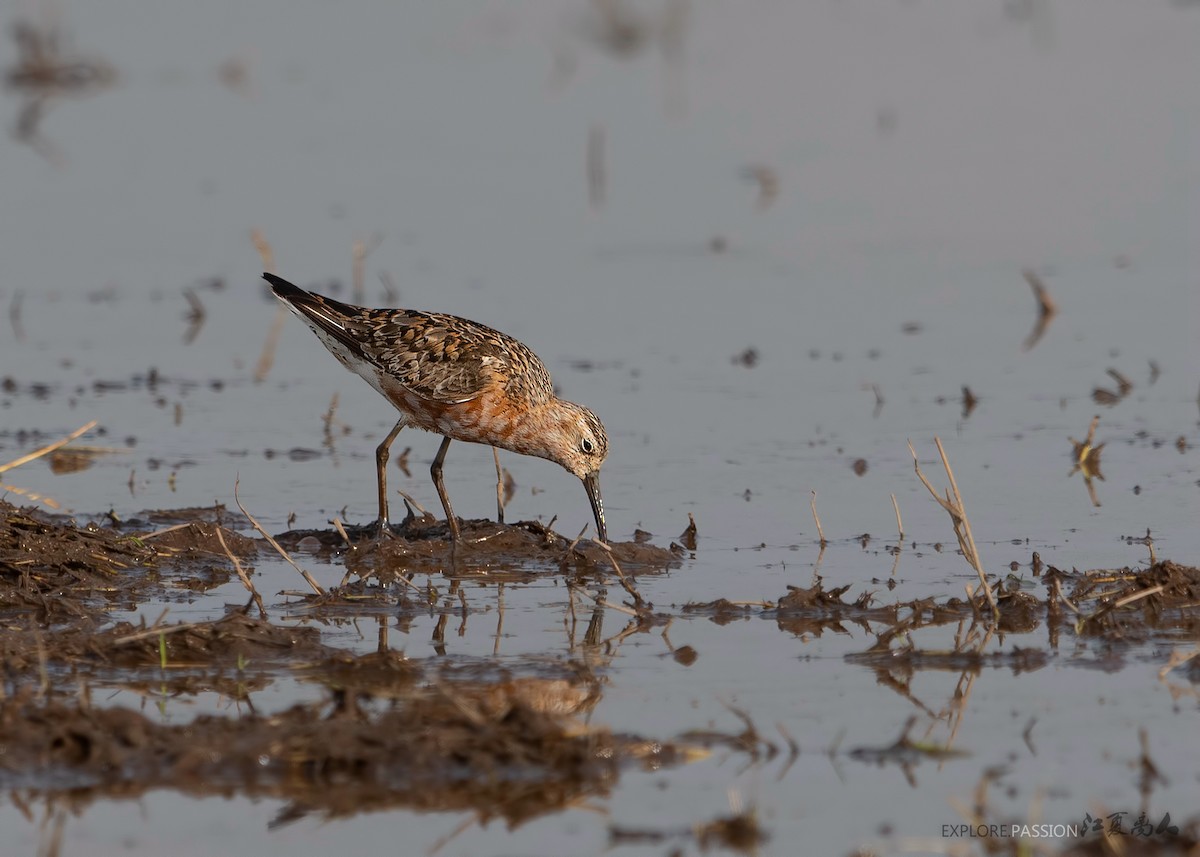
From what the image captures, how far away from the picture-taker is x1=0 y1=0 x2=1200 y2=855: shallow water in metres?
6.75

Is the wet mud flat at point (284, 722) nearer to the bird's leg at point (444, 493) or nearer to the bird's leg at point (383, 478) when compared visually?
the bird's leg at point (444, 493)

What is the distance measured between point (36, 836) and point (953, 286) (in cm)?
1015

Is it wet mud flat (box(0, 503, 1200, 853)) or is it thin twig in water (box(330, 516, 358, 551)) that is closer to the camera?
wet mud flat (box(0, 503, 1200, 853))

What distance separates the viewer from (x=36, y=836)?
232 inches

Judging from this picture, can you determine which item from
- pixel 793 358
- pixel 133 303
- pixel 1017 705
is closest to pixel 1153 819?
pixel 1017 705

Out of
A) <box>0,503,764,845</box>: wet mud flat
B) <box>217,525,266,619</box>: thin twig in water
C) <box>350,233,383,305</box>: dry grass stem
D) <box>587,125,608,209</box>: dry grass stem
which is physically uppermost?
→ <box>587,125,608,209</box>: dry grass stem

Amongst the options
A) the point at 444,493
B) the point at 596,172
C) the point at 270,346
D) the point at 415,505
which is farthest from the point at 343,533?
the point at 596,172

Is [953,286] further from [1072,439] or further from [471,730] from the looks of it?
[471,730]

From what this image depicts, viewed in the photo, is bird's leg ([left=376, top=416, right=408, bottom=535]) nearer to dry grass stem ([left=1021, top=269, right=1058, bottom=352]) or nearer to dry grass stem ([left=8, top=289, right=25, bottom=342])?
dry grass stem ([left=8, top=289, right=25, bottom=342])

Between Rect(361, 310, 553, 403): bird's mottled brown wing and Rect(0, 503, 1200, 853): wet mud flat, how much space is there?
777 millimetres

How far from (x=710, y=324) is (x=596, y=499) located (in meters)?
4.23

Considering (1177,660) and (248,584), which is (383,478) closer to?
(248,584)

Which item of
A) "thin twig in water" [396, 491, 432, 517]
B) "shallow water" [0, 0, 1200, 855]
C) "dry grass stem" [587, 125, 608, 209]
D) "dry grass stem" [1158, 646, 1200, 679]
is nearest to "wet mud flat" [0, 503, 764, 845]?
"shallow water" [0, 0, 1200, 855]

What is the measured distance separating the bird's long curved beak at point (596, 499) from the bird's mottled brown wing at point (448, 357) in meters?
0.50
